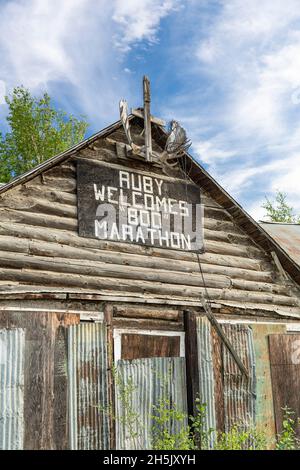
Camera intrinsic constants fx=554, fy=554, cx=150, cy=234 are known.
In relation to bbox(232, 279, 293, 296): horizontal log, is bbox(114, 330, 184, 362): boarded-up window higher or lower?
lower

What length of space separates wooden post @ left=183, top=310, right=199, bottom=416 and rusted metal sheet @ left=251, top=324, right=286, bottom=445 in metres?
1.20

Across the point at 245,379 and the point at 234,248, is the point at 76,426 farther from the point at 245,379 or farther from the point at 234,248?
the point at 234,248

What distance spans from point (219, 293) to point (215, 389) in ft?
7.93

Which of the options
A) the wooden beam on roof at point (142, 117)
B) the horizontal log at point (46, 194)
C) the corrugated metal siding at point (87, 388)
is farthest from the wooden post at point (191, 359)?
the wooden beam on roof at point (142, 117)

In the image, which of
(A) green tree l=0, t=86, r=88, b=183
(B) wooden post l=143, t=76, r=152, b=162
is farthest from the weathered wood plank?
(A) green tree l=0, t=86, r=88, b=183

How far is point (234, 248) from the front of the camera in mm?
11250

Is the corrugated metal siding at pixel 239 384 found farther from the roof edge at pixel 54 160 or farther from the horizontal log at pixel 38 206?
the roof edge at pixel 54 160

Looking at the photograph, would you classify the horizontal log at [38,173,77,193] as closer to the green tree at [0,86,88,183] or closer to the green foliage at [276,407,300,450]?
the green foliage at [276,407,300,450]

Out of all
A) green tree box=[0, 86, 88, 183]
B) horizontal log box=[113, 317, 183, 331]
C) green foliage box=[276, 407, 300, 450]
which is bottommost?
green foliage box=[276, 407, 300, 450]

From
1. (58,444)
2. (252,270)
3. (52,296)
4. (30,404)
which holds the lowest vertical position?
(58,444)

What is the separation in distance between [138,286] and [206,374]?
6.35 feet

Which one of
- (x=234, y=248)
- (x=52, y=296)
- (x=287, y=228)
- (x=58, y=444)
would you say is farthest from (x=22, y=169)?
(x=58, y=444)

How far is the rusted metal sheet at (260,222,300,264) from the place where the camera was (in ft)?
45.1

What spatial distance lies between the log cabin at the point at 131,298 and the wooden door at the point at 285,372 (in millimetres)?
27
